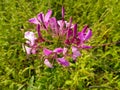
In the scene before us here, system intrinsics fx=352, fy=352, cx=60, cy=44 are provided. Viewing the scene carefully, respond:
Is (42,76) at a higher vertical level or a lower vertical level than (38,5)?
lower

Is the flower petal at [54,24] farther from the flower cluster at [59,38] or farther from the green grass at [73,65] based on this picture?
the green grass at [73,65]

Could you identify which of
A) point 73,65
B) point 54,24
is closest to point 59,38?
point 54,24

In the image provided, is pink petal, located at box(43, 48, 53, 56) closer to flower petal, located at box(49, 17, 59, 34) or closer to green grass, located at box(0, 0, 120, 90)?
flower petal, located at box(49, 17, 59, 34)

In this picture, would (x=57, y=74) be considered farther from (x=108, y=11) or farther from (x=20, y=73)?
(x=108, y=11)

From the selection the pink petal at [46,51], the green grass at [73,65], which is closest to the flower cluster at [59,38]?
the pink petal at [46,51]

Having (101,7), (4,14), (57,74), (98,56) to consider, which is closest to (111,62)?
(98,56)

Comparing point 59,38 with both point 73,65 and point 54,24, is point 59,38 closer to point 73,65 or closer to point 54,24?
point 54,24

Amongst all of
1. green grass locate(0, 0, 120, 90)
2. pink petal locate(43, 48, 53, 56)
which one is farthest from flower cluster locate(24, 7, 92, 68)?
green grass locate(0, 0, 120, 90)

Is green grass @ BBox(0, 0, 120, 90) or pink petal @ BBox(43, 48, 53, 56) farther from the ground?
green grass @ BBox(0, 0, 120, 90)
